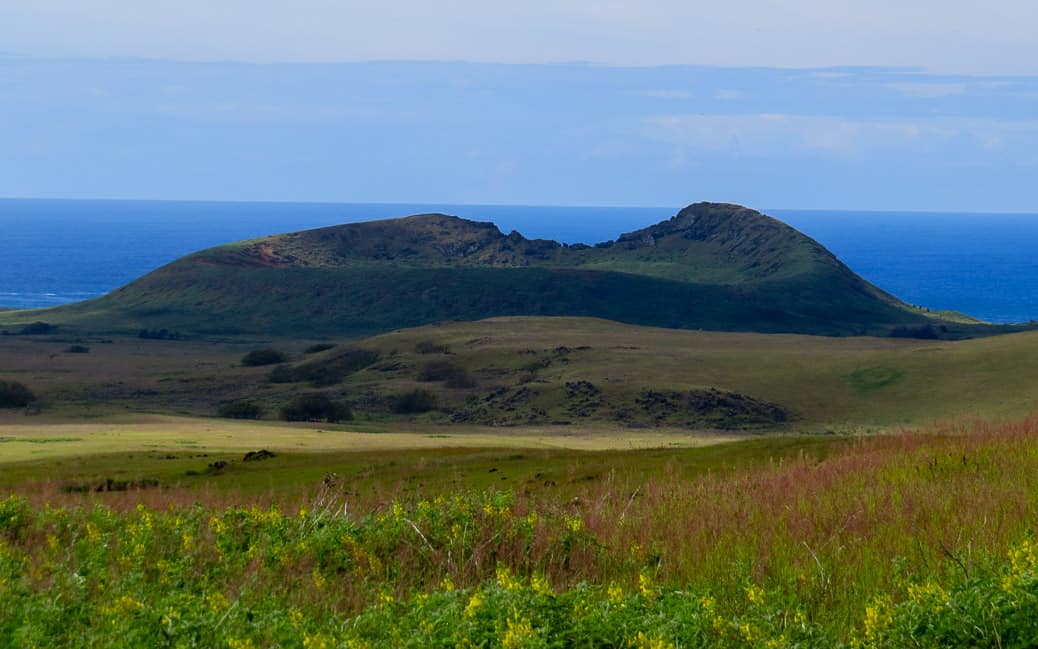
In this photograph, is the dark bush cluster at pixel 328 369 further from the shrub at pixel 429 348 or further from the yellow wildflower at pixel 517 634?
the yellow wildflower at pixel 517 634

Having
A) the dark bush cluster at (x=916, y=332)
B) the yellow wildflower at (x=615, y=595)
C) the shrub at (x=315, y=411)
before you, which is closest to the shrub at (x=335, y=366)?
the shrub at (x=315, y=411)

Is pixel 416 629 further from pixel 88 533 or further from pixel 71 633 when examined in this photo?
pixel 88 533

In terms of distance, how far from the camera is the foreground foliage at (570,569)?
6.55 meters

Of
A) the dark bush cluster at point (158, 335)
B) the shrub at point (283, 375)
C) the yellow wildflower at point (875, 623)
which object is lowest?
the dark bush cluster at point (158, 335)

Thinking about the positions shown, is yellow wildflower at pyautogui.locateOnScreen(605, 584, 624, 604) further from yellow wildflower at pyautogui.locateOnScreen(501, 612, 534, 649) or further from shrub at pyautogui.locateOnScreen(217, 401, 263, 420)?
shrub at pyautogui.locateOnScreen(217, 401, 263, 420)

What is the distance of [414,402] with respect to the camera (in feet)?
166

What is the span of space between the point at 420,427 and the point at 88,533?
32455 millimetres

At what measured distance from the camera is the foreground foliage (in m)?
6.55

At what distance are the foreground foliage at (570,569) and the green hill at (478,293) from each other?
7739 centimetres

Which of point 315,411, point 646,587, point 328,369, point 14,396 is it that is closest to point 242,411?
point 315,411

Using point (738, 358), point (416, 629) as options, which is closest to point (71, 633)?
point (416, 629)

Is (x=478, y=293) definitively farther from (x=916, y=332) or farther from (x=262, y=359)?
(x=262, y=359)

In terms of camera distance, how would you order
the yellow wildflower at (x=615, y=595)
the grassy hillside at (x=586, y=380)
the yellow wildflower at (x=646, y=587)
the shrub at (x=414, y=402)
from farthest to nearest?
the shrub at (x=414, y=402) < the grassy hillside at (x=586, y=380) < the yellow wildflower at (x=646, y=587) < the yellow wildflower at (x=615, y=595)

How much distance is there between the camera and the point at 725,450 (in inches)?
906
